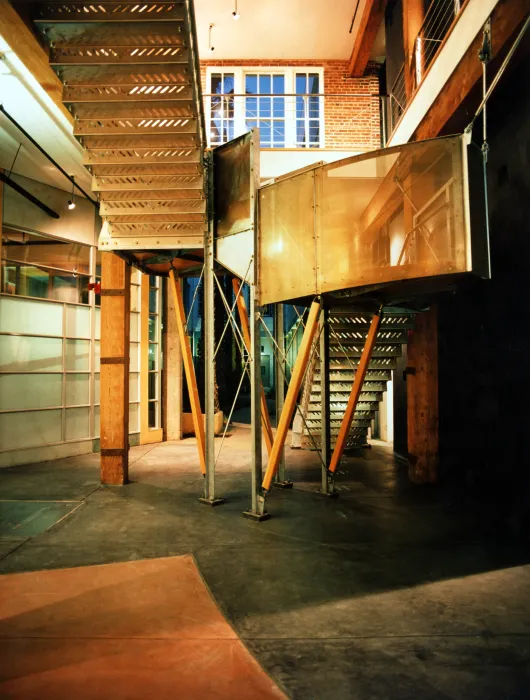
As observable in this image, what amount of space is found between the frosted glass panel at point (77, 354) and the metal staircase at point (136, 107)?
4463mm

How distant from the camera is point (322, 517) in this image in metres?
5.73

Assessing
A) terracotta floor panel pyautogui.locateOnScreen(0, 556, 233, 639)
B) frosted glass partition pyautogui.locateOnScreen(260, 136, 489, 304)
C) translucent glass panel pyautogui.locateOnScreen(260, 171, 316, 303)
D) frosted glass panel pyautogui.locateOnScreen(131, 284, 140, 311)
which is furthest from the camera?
frosted glass panel pyautogui.locateOnScreen(131, 284, 140, 311)

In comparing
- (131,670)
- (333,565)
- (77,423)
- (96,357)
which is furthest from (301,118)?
(131,670)

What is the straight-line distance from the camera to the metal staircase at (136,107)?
12.7ft

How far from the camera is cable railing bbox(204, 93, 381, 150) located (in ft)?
40.5

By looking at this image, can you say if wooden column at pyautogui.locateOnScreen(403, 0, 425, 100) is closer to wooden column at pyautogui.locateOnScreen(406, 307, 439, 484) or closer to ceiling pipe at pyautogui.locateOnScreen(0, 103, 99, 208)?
wooden column at pyautogui.locateOnScreen(406, 307, 439, 484)

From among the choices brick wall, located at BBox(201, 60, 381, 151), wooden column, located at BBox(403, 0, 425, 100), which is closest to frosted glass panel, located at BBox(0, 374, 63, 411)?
brick wall, located at BBox(201, 60, 381, 151)

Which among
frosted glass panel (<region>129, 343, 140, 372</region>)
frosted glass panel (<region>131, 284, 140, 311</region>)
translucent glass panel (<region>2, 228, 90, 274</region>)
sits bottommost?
frosted glass panel (<region>129, 343, 140, 372</region>)

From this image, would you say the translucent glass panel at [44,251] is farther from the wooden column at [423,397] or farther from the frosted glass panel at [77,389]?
the wooden column at [423,397]

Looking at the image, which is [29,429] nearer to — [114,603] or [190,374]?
[190,374]

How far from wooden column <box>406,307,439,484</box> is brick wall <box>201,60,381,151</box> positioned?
7185mm

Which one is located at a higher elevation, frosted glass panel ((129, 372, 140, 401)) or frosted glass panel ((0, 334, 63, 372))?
frosted glass panel ((0, 334, 63, 372))

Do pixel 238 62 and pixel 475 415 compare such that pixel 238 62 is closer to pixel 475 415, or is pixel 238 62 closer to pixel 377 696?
pixel 475 415

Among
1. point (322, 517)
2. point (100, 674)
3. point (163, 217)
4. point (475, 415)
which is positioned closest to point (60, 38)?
point (163, 217)
